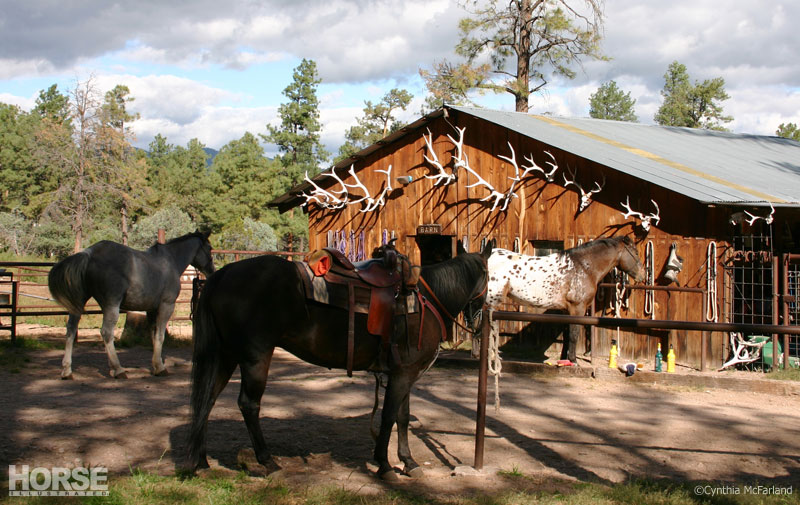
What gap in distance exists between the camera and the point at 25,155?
4978cm

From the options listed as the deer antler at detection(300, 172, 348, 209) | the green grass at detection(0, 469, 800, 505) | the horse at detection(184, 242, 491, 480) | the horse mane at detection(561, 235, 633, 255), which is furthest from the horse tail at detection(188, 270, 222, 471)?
the deer antler at detection(300, 172, 348, 209)

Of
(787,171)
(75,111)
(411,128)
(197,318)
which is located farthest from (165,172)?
(197,318)

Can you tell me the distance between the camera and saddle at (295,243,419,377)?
4938mm

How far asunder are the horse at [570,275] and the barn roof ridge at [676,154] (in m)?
1.27

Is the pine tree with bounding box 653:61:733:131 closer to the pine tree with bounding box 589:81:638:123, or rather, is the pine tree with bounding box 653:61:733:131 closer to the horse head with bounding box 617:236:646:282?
the pine tree with bounding box 589:81:638:123

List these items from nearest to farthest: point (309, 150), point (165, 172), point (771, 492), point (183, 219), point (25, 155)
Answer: point (771, 492), point (183, 219), point (309, 150), point (25, 155), point (165, 172)

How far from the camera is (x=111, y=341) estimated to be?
9.11m

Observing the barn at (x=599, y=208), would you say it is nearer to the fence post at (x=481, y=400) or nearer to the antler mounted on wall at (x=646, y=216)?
the antler mounted on wall at (x=646, y=216)

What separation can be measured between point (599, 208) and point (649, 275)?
4.72 ft

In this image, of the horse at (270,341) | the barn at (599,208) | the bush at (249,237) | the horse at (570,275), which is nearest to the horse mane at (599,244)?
the horse at (570,275)

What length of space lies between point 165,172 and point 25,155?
33.0ft

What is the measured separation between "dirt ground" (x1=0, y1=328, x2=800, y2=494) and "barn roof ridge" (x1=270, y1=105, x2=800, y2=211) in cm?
330

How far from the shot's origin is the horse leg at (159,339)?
9.33m

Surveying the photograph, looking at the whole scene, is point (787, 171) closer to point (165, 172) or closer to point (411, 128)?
point (411, 128)
